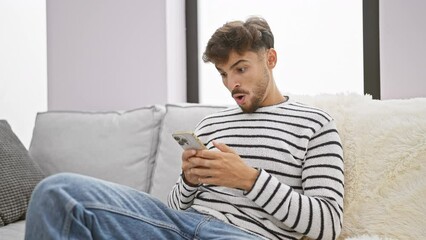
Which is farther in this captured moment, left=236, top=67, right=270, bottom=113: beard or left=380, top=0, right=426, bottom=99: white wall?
left=380, top=0, right=426, bottom=99: white wall

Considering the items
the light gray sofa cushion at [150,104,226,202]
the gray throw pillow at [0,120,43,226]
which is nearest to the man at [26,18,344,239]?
the light gray sofa cushion at [150,104,226,202]

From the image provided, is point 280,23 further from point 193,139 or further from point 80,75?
point 193,139

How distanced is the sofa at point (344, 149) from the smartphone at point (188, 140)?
0.42 metres

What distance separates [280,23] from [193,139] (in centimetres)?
143

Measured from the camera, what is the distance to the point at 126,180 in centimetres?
188

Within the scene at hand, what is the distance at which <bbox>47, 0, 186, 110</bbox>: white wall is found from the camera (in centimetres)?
250

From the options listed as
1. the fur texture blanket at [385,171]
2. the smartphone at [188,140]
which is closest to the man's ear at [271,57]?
the fur texture blanket at [385,171]

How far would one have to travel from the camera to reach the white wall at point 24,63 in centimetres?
274

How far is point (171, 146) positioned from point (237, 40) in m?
0.58

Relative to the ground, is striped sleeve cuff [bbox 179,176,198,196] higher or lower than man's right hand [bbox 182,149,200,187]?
lower

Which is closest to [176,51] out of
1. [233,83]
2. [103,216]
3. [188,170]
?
[233,83]

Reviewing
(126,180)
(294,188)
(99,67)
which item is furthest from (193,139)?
(99,67)

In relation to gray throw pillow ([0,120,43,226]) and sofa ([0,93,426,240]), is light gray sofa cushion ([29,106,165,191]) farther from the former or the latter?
gray throw pillow ([0,120,43,226])

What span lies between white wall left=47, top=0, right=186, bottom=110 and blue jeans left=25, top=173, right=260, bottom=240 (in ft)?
4.41
